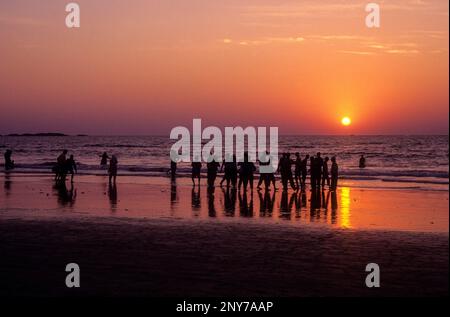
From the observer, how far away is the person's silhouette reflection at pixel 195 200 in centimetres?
2202

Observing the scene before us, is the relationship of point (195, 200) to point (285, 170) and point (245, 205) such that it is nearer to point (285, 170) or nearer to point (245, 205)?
point (245, 205)

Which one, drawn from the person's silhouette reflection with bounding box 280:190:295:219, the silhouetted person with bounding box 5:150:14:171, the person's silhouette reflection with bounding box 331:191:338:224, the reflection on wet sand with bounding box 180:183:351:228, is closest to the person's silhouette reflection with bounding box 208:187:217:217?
the reflection on wet sand with bounding box 180:183:351:228

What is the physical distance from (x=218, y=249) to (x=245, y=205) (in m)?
9.89

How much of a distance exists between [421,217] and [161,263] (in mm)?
11057

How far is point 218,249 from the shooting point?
13.9 meters

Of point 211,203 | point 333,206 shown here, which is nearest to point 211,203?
point 211,203

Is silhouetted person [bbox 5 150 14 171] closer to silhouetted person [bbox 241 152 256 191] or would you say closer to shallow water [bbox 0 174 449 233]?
shallow water [bbox 0 174 449 233]

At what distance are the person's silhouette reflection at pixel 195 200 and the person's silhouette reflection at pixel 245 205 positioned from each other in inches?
62.6

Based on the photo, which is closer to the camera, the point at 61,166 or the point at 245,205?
the point at 245,205

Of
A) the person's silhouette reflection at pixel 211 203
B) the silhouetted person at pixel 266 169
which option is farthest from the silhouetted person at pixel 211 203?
the silhouetted person at pixel 266 169

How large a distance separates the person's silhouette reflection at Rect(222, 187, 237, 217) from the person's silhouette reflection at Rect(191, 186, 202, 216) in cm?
107
